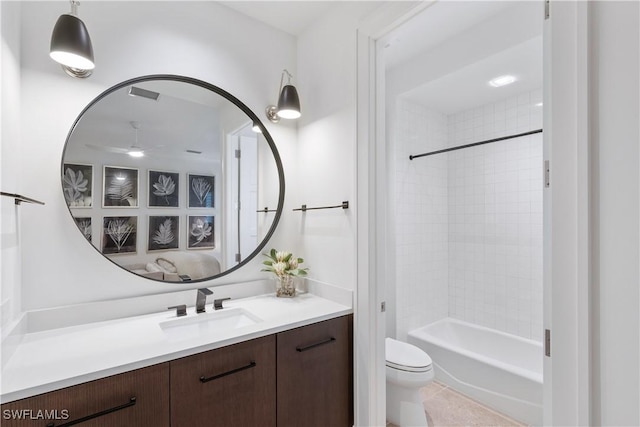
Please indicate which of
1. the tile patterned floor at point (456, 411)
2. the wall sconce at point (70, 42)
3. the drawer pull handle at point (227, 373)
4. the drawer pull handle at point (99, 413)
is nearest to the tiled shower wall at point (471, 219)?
the tile patterned floor at point (456, 411)

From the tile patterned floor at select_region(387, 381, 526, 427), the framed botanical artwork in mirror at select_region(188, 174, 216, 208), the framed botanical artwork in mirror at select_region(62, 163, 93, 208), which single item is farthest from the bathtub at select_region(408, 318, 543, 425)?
the framed botanical artwork in mirror at select_region(62, 163, 93, 208)

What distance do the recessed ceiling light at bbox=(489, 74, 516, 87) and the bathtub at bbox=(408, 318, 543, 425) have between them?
6.77ft

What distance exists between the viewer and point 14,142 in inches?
46.8

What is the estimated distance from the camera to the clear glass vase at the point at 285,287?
183cm

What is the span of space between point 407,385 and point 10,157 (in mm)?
2174

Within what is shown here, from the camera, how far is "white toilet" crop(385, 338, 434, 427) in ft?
5.89

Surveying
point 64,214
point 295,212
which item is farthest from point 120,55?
point 295,212

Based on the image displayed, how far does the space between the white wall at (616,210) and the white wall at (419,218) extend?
1.76 meters

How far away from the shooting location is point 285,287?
72.1 inches

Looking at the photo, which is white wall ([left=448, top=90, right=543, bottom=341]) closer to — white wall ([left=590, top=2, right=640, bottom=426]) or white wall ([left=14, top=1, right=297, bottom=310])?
white wall ([left=590, top=2, right=640, bottom=426])

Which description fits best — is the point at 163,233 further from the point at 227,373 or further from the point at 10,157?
the point at 227,373

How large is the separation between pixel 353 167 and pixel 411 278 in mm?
1512

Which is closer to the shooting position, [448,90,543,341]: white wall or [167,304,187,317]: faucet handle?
[167,304,187,317]: faucet handle

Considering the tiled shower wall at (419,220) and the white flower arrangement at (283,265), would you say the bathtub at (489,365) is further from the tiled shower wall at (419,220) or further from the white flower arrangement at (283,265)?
the white flower arrangement at (283,265)
